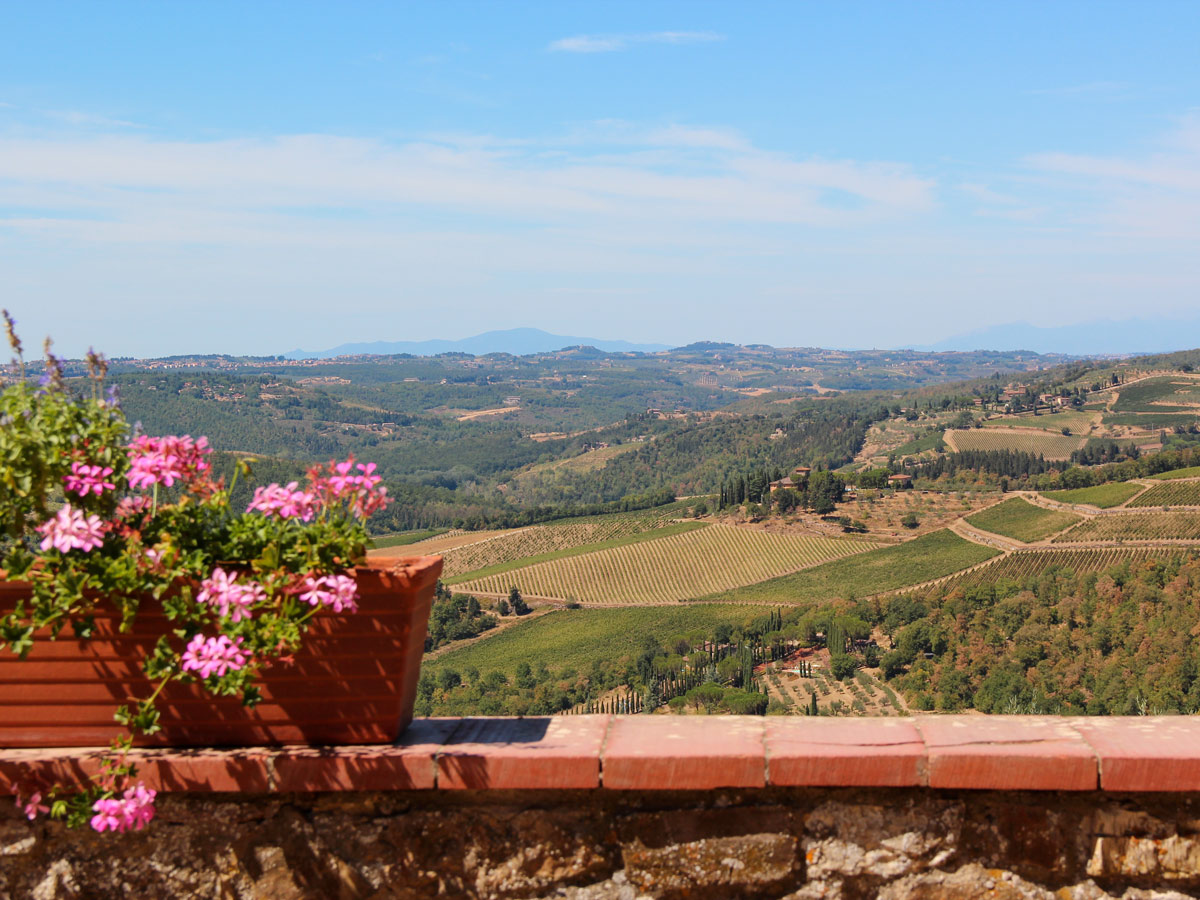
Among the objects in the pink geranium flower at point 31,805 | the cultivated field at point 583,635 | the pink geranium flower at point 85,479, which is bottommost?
the cultivated field at point 583,635

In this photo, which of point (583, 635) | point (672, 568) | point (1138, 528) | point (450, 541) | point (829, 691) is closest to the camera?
point (829, 691)

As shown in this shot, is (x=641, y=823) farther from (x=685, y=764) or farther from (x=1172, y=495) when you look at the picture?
(x=1172, y=495)

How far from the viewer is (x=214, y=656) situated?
2.35 metres

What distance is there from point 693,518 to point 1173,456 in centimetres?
5252

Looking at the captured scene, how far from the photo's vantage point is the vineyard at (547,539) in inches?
4075

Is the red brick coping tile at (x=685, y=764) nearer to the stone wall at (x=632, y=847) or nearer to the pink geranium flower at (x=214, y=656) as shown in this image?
the stone wall at (x=632, y=847)

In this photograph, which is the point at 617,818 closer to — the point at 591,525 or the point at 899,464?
the point at 591,525

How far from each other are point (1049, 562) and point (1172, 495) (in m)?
19.5

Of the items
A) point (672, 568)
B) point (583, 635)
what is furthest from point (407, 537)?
point (583, 635)

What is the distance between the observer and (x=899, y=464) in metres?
136

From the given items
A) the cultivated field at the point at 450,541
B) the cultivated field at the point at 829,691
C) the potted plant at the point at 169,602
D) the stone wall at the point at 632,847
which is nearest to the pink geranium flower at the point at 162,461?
the potted plant at the point at 169,602

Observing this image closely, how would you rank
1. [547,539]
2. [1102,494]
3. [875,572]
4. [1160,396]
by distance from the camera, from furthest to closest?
[1160,396] < [547,539] < [1102,494] < [875,572]

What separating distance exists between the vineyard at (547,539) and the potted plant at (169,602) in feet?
314

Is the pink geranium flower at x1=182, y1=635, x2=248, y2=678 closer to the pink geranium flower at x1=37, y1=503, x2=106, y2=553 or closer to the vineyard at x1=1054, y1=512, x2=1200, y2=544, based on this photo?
the pink geranium flower at x1=37, y1=503, x2=106, y2=553
